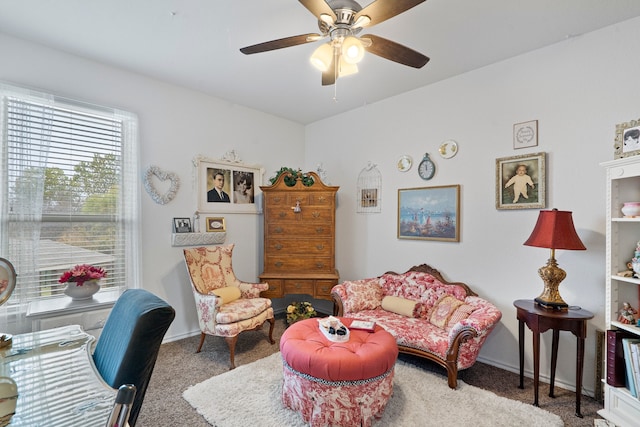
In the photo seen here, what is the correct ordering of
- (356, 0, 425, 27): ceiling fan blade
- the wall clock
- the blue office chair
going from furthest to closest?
the wall clock < (356, 0, 425, 27): ceiling fan blade < the blue office chair

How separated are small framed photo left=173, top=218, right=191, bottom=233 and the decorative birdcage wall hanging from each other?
7.20ft

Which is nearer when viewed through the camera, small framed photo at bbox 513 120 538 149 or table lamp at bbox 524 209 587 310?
table lamp at bbox 524 209 587 310

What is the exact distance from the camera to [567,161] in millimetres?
2553

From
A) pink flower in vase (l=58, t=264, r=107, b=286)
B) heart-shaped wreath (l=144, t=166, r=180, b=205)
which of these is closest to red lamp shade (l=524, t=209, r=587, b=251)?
heart-shaped wreath (l=144, t=166, r=180, b=205)

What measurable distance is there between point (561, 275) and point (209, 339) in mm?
3532

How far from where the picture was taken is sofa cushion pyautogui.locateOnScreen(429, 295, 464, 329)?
2834mm

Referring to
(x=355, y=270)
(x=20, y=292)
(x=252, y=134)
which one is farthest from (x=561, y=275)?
(x=20, y=292)

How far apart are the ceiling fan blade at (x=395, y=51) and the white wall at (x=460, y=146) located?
1173mm

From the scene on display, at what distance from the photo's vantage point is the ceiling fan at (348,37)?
1.56 metres

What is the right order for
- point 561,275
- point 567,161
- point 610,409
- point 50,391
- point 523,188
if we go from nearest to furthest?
point 50,391 → point 610,409 → point 561,275 → point 567,161 → point 523,188

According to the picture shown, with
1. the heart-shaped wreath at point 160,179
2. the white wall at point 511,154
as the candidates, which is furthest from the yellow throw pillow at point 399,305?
the heart-shaped wreath at point 160,179

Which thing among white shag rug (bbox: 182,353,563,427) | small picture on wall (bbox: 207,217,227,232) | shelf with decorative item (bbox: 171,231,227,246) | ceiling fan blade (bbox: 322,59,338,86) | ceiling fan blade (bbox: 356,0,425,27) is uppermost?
ceiling fan blade (bbox: 356,0,425,27)

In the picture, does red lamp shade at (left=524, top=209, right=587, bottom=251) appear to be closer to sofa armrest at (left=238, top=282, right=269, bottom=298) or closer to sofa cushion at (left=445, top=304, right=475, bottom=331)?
sofa cushion at (left=445, top=304, right=475, bottom=331)

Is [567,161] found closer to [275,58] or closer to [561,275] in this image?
[561,275]
